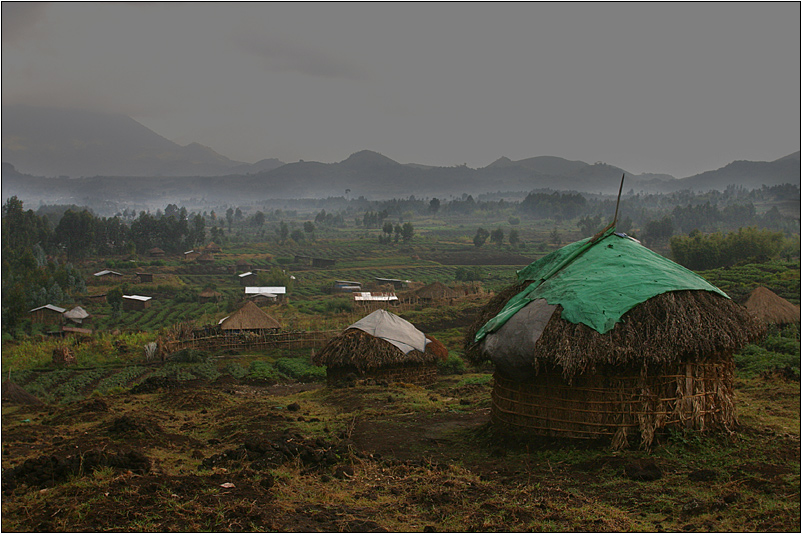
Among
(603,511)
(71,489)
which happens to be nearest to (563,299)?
(603,511)

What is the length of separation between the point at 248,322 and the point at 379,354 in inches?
734

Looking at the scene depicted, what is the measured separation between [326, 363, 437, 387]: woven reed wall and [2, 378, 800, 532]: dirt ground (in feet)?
19.1

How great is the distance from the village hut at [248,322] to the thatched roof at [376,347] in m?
16.8

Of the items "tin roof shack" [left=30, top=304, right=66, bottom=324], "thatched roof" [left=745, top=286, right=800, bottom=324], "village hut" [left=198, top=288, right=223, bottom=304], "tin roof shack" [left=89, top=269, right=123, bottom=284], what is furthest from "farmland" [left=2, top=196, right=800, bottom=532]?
"tin roof shack" [left=89, top=269, right=123, bottom=284]

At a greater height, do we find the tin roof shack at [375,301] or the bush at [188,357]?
the tin roof shack at [375,301]

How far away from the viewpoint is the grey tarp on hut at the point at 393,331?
19.0 m

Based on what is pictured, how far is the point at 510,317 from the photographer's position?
1014 centimetres

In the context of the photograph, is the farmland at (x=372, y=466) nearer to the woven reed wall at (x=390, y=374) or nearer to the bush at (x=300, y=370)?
the woven reed wall at (x=390, y=374)

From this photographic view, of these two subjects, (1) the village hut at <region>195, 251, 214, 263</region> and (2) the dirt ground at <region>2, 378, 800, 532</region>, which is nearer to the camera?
(2) the dirt ground at <region>2, 378, 800, 532</region>

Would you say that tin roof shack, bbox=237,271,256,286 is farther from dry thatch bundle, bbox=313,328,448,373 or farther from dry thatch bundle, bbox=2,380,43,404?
dry thatch bundle, bbox=313,328,448,373

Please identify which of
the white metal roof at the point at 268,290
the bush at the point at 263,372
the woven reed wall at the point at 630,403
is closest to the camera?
the woven reed wall at the point at 630,403

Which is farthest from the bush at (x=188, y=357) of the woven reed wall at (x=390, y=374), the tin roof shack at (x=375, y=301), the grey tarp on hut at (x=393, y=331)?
the tin roof shack at (x=375, y=301)

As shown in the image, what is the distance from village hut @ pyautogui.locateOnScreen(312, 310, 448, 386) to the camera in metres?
18.7

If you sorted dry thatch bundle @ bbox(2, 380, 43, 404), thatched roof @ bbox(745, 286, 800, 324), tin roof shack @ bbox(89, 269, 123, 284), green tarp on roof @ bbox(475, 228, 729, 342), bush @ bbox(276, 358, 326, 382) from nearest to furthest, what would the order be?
green tarp on roof @ bbox(475, 228, 729, 342)
dry thatch bundle @ bbox(2, 380, 43, 404)
bush @ bbox(276, 358, 326, 382)
thatched roof @ bbox(745, 286, 800, 324)
tin roof shack @ bbox(89, 269, 123, 284)
